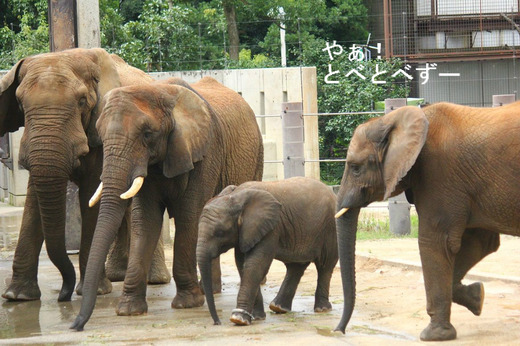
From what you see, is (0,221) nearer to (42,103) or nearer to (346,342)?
(42,103)

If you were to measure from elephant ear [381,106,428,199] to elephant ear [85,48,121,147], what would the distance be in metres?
2.84

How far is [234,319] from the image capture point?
7109 millimetres

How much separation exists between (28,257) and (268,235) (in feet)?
7.54

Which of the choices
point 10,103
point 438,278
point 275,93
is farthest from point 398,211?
point 275,93

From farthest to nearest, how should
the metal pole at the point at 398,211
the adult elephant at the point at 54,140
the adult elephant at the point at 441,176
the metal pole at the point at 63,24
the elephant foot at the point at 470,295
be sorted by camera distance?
the metal pole at the point at 398,211 < the metal pole at the point at 63,24 < the adult elephant at the point at 54,140 < the elephant foot at the point at 470,295 < the adult elephant at the point at 441,176

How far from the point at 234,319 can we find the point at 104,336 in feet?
2.85

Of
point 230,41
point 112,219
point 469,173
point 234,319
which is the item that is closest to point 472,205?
point 469,173

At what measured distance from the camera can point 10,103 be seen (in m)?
8.73

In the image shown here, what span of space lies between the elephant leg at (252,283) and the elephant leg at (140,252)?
778 mm

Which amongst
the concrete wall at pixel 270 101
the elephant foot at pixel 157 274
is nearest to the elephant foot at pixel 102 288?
the elephant foot at pixel 157 274

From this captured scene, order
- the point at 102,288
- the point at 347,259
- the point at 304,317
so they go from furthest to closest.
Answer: the point at 102,288
the point at 304,317
the point at 347,259

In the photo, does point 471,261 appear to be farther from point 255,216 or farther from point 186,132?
point 186,132

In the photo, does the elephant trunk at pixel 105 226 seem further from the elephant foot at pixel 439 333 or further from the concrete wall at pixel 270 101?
the concrete wall at pixel 270 101

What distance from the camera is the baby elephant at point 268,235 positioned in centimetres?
726
